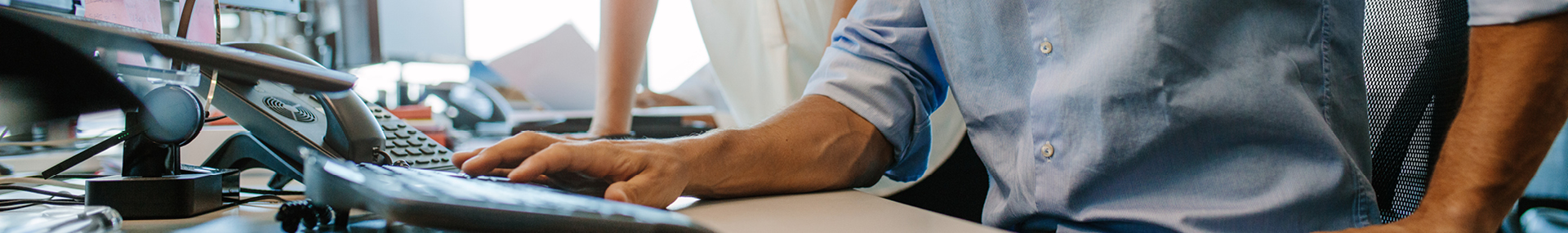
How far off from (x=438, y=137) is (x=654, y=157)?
0.95 metres

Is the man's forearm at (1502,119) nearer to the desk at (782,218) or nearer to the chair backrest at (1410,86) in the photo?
the chair backrest at (1410,86)

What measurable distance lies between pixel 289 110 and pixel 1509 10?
2.85ft

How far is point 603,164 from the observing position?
490 mm

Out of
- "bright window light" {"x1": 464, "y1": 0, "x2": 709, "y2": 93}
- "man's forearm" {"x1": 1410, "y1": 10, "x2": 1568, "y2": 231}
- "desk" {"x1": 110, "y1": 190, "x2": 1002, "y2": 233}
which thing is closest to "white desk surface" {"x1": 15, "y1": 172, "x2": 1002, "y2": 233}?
"desk" {"x1": 110, "y1": 190, "x2": 1002, "y2": 233}

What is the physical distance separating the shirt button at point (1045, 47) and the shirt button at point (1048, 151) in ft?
0.25

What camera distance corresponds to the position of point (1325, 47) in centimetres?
55

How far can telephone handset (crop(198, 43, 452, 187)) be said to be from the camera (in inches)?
23.7

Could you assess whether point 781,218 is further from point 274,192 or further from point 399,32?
point 399,32

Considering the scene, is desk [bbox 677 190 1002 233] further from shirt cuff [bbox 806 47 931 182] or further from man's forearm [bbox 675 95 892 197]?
shirt cuff [bbox 806 47 931 182]

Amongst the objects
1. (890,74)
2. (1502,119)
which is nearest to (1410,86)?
(1502,119)

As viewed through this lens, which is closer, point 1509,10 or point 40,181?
point 1509,10

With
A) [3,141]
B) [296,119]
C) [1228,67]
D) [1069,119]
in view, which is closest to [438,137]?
[296,119]

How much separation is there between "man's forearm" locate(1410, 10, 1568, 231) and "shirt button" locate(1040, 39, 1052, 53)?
0.26 metres

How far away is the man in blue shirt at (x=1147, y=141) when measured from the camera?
0.52 metres
